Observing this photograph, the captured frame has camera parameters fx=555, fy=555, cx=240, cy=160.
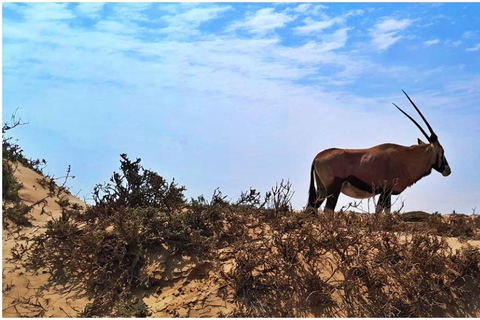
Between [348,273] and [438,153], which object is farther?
[438,153]

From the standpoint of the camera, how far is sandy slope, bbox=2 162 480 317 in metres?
6.52

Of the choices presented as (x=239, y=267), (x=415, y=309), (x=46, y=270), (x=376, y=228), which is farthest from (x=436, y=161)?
(x=46, y=270)

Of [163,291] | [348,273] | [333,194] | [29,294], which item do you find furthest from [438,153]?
[29,294]

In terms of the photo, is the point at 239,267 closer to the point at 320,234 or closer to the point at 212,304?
the point at 212,304

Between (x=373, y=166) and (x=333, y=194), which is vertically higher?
(x=373, y=166)

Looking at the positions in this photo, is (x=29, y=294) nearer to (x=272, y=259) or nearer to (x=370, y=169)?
(x=272, y=259)

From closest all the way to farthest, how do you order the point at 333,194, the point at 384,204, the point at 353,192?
the point at 384,204 < the point at 333,194 < the point at 353,192

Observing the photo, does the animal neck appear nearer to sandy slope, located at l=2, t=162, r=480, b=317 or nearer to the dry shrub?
the dry shrub

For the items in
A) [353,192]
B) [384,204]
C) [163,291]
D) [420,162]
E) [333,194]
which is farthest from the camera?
[420,162]

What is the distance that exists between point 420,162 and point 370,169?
66.6 inches

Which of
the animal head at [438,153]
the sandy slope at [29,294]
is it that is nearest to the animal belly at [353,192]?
the animal head at [438,153]

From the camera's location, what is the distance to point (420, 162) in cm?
1377

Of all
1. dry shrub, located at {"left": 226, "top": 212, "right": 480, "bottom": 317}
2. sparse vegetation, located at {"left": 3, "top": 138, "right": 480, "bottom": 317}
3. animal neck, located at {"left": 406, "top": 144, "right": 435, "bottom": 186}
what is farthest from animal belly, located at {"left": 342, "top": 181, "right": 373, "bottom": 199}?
dry shrub, located at {"left": 226, "top": 212, "right": 480, "bottom": 317}

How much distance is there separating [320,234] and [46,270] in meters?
3.73
